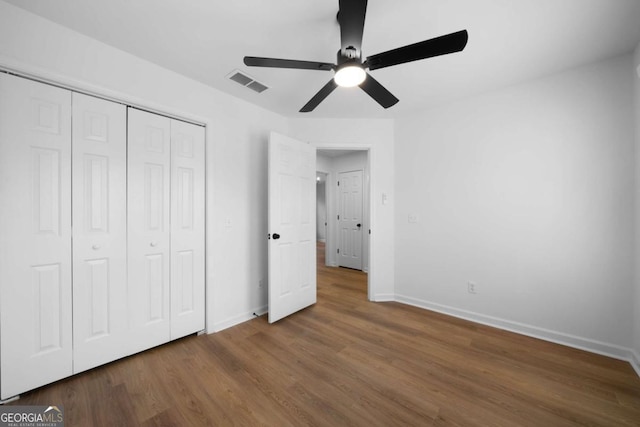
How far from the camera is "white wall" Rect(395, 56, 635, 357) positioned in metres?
2.06

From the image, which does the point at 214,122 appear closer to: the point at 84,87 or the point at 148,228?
the point at 84,87

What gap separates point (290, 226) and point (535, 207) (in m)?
2.58

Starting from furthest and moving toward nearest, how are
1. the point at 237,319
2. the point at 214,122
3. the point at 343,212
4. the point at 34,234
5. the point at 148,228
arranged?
the point at 343,212 → the point at 237,319 → the point at 214,122 → the point at 148,228 → the point at 34,234

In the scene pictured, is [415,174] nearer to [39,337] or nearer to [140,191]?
[140,191]

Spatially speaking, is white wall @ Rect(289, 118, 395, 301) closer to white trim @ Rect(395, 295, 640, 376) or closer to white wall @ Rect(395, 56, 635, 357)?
white wall @ Rect(395, 56, 635, 357)

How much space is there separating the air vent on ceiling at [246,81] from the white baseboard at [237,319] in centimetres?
249

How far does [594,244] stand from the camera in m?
2.14

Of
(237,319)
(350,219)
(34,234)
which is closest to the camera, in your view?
(34,234)

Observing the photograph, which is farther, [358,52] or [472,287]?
[472,287]

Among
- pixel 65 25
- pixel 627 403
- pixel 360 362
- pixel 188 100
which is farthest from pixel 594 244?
pixel 65 25

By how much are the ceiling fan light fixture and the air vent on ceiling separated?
1160 mm

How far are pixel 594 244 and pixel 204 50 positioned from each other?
3.77m

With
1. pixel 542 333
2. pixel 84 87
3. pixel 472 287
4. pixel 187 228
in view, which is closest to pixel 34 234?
pixel 187 228

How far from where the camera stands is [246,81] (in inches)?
94.4
